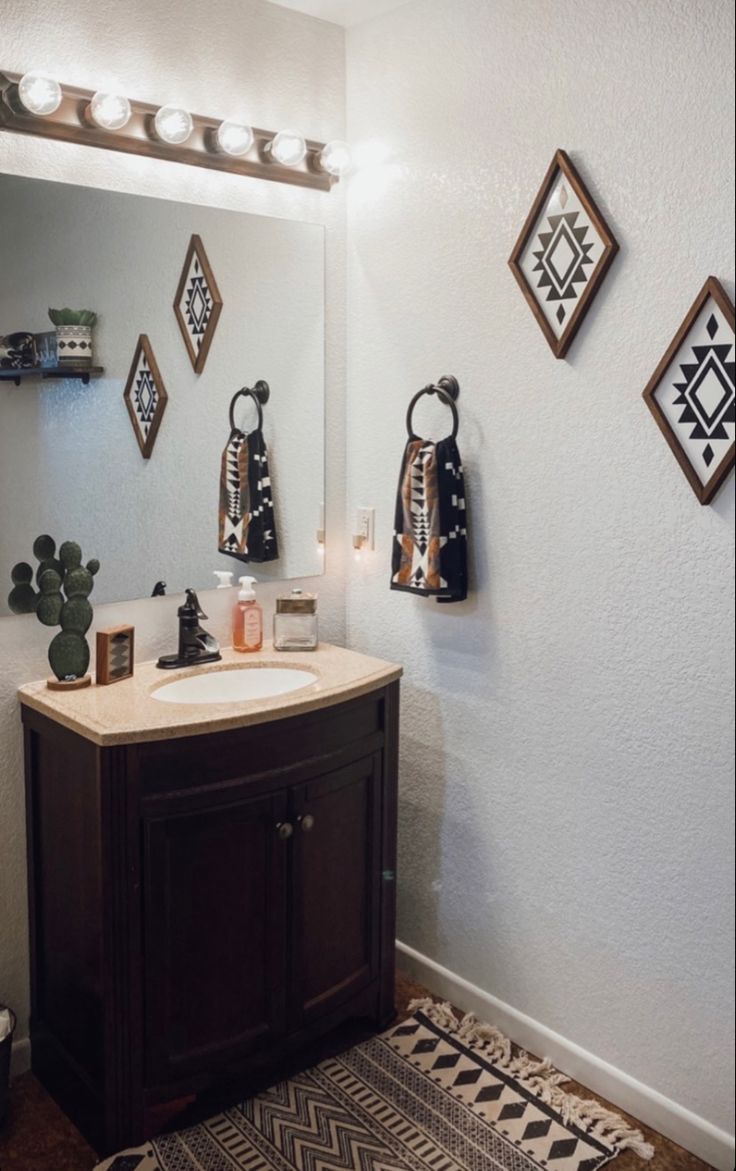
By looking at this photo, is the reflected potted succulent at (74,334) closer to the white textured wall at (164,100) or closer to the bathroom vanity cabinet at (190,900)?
the white textured wall at (164,100)

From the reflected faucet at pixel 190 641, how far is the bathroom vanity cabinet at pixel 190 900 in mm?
347

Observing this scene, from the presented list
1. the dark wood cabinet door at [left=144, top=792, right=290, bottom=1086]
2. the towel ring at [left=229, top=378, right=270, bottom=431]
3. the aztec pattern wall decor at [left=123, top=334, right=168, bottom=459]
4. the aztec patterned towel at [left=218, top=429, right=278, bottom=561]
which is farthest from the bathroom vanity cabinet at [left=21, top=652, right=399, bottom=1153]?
the towel ring at [left=229, top=378, right=270, bottom=431]

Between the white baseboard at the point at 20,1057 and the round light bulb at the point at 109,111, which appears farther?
the white baseboard at the point at 20,1057

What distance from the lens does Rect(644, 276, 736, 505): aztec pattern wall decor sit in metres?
1.80

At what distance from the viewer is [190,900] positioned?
2012mm

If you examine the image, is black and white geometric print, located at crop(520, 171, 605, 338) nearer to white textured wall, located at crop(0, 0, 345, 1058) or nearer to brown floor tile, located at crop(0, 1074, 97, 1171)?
white textured wall, located at crop(0, 0, 345, 1058)

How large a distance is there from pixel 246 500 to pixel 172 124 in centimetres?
86

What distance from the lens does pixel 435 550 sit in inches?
91.2

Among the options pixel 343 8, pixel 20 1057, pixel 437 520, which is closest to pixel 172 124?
pixel 343 8

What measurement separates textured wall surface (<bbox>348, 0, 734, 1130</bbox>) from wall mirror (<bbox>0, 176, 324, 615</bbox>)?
17cm

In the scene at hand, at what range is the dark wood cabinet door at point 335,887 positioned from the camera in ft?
7.17

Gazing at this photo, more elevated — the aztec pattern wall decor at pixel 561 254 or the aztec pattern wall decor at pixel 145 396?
the aztec pattern wall decor at pixel 561 254

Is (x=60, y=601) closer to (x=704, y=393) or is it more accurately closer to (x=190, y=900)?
(x=190, y=900)

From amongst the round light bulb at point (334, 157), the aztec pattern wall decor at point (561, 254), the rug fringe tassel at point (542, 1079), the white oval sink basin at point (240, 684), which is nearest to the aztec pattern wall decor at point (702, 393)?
the aztec pattern wall decor at point (561, 254)
